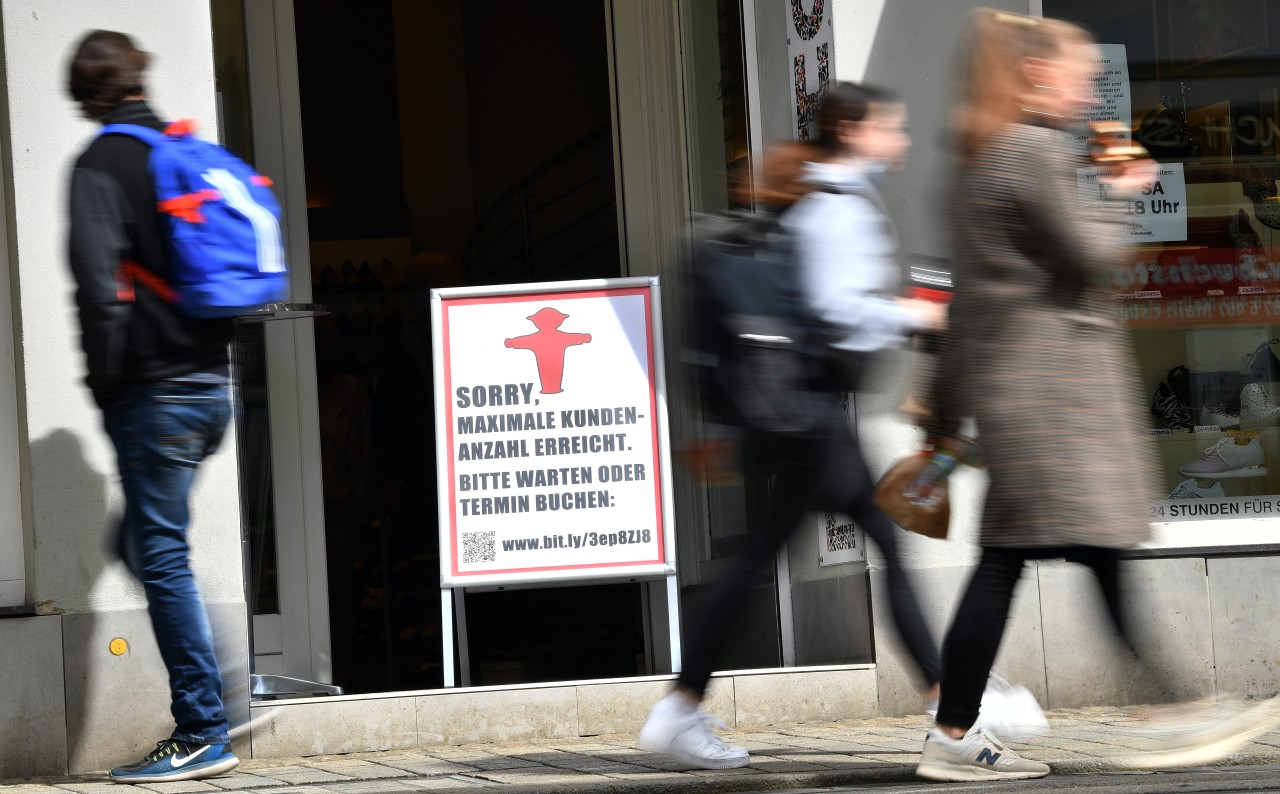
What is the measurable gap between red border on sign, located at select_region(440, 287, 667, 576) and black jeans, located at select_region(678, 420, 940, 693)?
1689mm

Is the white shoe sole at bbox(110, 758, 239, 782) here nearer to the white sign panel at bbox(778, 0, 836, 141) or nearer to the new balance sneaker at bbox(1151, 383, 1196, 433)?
the white sign panel at bbox(778, 0, 836, 141)

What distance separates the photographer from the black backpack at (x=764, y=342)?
13.5 ft

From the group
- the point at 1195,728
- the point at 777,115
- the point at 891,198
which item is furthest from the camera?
the point at 777,115

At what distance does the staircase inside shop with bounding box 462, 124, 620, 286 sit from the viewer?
8.71 metres

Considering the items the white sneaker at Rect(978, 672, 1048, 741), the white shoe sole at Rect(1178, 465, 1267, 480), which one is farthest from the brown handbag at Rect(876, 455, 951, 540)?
the white shoe sole at Rect(1178, 465, 1267, 480)

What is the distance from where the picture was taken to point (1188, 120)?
6270 mm

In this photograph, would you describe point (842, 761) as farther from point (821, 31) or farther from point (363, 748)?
point (821, 31)

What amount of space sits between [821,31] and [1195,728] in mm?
3040

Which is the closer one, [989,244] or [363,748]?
[989,244]

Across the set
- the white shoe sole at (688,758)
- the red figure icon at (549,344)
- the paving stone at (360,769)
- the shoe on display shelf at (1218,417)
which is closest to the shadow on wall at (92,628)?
the paving stone at (360,769)

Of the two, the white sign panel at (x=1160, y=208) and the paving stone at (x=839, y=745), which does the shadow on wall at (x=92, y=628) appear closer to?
the paving stone at (x=839, y=745)

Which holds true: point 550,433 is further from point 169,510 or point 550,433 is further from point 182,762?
point 182,762

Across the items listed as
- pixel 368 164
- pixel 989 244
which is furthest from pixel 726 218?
pixel 368 164

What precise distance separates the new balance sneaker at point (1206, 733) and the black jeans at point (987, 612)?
0.25 meters
